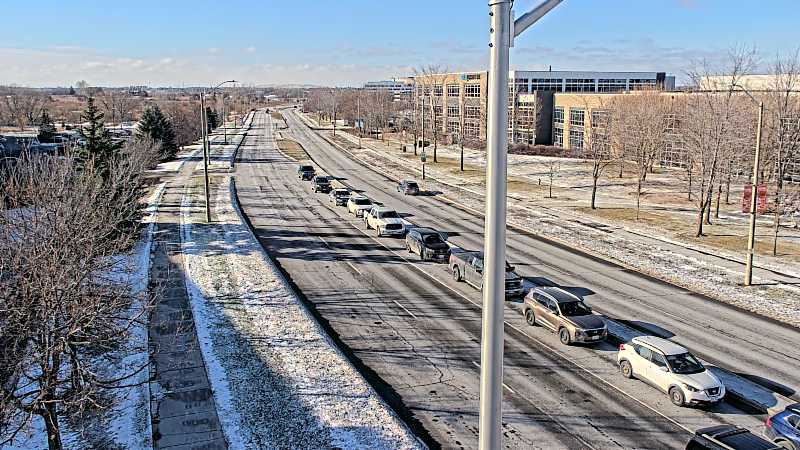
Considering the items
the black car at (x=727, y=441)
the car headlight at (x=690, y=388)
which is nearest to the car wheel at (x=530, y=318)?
the car headlight at (x=690, y=388)

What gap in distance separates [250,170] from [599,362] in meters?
55.5

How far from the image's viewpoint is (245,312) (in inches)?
906

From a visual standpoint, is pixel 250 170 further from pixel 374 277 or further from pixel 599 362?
pixel 599 362

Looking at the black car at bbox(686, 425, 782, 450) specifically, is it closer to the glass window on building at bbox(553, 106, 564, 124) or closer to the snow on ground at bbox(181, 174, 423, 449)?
the snow on ground at bbox(181, 174, 423, 449)

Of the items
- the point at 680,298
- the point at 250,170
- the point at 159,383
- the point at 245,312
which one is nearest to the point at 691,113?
the point at 680,298

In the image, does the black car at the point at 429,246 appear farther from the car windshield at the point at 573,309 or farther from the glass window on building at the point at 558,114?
the glass window on building at the point at 558,114

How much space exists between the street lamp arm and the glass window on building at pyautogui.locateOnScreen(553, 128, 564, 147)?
8338 centimetres

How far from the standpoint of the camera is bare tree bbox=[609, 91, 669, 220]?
4706 cm

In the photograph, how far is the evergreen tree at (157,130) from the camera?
6253 centimetres

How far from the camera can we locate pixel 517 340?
21.0 m

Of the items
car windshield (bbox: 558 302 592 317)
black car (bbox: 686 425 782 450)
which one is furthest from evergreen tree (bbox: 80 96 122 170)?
black car (bbox: 686 425 782 450)

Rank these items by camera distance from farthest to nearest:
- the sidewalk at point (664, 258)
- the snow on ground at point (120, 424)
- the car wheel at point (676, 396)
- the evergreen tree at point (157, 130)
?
the evergreen tree at point (157, 130), the sidewalk at point (664, 258), the car wheel at point (676, 396), the snow on ground at point (120, 424)

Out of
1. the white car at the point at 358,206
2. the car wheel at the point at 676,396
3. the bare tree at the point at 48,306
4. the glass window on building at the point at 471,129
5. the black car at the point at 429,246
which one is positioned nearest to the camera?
the bare tree at the point at 48,306

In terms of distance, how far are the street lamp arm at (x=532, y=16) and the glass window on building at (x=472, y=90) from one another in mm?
91848
